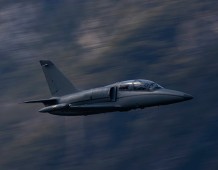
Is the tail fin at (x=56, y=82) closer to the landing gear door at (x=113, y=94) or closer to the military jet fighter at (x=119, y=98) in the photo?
the military jet fighter at (x=119, y=98)

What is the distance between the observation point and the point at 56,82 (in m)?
115

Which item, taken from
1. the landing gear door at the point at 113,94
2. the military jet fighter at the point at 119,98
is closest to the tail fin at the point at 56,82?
the military jet fighter at the point at 119,98

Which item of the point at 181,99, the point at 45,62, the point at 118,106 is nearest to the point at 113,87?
the point at 118,106

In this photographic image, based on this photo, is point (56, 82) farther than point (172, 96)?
Yes

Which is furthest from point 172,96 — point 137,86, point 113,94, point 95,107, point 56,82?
point 56,82

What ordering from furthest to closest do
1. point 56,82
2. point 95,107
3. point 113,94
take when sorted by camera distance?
point 56,82
point 113,94
point 95,107

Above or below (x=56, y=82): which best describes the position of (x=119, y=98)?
below

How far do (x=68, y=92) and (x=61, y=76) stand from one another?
3.72 m

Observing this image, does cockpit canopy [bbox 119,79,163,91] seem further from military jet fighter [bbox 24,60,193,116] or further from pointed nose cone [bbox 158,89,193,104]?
pointed nose cone [bbox 158,89,193,104]

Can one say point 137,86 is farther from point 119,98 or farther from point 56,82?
point 56,82

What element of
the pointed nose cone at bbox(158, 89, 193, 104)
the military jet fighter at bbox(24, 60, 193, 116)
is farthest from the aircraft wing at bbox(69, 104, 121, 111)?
the pointed nose cone at bbox(158, 89, 193, 104)

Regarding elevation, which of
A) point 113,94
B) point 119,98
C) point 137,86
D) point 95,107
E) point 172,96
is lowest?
point 172,96

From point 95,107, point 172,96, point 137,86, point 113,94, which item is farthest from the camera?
point 137,86

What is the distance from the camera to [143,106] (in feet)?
331
